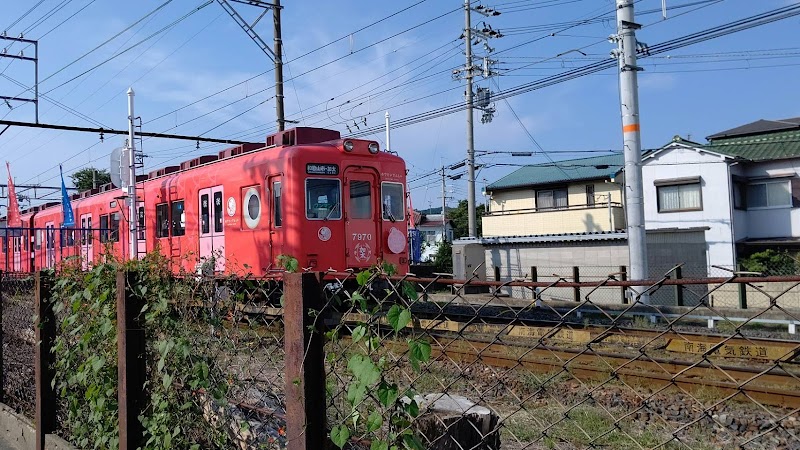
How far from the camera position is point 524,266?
829 inches

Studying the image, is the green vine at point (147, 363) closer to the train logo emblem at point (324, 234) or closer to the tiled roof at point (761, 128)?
the train logo emblem at point (324, 234)

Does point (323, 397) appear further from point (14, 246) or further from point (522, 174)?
point (522, 174)

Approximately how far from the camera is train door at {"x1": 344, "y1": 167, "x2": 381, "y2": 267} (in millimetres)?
11148

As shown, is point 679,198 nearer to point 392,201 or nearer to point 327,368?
point 392,201

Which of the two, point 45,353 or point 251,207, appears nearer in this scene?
point 45,353

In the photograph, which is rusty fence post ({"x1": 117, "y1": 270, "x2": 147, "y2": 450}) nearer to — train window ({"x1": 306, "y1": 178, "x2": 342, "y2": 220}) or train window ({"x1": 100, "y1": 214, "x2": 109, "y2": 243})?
train window ({"x1": 306, "y1": 178, "x2": 342, "y2": 220})

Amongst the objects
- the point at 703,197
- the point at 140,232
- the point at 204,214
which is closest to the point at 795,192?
the point at 703,197

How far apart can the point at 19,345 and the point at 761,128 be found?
87.1ft

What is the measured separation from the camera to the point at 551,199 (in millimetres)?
28156

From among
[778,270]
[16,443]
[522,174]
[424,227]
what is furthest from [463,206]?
[16,443]

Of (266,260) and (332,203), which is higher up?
(332,203)

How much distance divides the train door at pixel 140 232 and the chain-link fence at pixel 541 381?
30.9 ft

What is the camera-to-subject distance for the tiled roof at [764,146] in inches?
887

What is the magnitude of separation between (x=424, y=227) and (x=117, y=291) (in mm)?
52075
